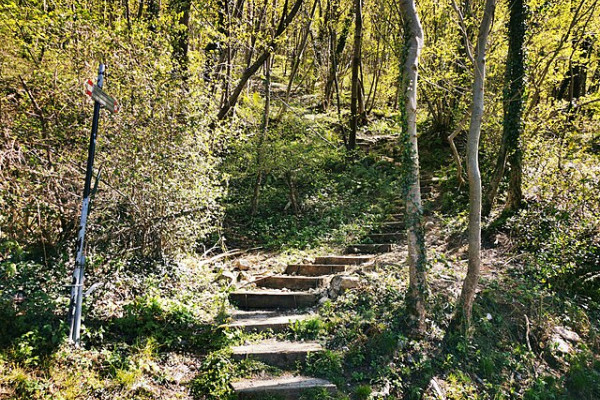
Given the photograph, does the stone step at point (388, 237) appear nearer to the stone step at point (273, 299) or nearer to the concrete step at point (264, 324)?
the stone step at point (273, 299)

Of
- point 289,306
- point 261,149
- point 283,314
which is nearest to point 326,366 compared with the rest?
point 283,314

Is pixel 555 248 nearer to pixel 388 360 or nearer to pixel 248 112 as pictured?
pixel 388 360

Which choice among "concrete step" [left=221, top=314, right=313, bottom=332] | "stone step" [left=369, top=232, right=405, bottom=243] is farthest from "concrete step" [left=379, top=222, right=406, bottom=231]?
"concrete step" [left=221, top=314, right=313, bottom=332]

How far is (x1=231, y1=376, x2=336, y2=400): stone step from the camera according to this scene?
4.08 m

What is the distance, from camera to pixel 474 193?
511 cm

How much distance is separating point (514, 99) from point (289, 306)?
6.29 metres

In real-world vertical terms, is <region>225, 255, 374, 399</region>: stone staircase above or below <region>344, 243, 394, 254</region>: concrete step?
below

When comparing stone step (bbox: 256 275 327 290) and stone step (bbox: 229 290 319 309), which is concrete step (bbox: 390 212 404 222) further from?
stone step (bbox: 229 290 319 309)

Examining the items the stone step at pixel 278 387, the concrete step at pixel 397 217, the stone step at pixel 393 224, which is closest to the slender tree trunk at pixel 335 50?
the concrete step at pixel 397 217

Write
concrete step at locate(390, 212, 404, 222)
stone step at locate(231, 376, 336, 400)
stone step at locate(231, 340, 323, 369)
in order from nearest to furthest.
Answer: stone step at locate(231, 376, 336, 400) < stone step at locate(231, 340, 323, 369) < concrete step at locate(390, 212, 404, 222)

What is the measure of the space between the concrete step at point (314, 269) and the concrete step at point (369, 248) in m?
1.32

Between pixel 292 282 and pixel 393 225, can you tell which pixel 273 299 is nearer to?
pixel 292 282

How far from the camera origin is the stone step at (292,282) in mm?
6645

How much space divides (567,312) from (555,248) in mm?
1063
